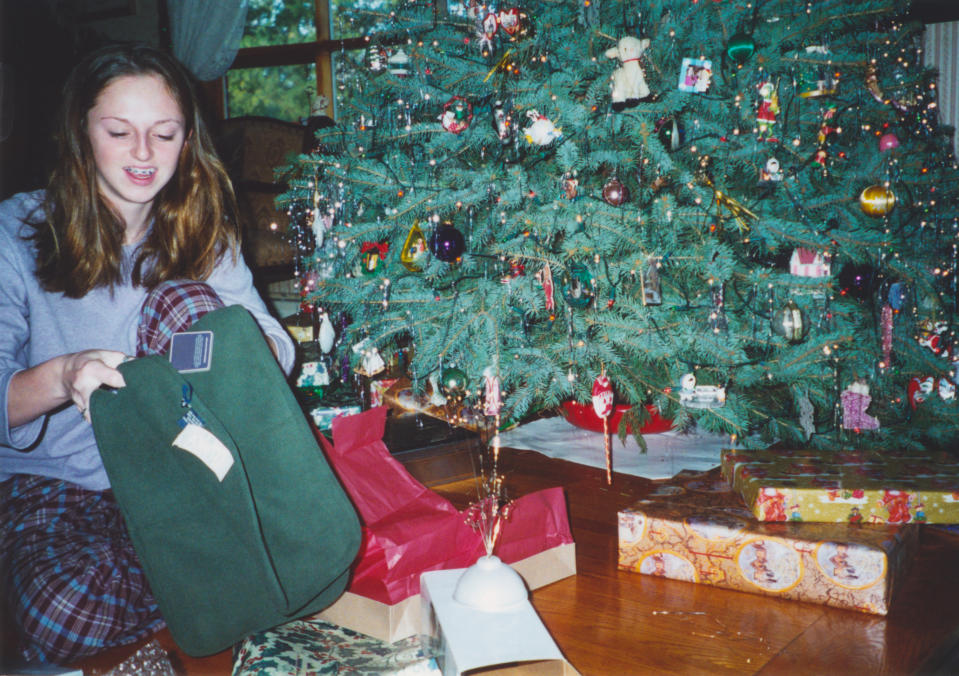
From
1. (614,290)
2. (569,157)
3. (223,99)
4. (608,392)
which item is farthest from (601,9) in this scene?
(223,99)

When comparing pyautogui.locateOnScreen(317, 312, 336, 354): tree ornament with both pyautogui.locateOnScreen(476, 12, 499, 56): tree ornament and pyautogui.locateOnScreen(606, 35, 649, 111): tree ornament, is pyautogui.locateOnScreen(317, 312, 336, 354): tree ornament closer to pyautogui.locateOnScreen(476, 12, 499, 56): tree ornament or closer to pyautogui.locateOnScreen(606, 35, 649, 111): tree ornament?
pyautogui.locateOnScreen(476, 12, 499, 56): tree ornament

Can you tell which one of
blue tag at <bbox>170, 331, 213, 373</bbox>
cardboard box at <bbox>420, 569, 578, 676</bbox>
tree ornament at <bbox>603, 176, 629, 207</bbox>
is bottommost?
cardboard box at <bbox>420, 569, 578, 676</bbox>

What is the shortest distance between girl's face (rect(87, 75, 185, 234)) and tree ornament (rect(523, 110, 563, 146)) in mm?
626

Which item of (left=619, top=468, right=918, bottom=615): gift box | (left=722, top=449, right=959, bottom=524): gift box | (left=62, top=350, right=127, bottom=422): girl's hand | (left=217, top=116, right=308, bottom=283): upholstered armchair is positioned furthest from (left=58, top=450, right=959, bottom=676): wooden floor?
(left=217, top=116, right=308, bottom=283): upholstered armchair

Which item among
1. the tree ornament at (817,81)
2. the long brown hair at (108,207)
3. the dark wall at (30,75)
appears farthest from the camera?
the dark wall at (30,75)

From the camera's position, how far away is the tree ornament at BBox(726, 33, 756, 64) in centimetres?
132

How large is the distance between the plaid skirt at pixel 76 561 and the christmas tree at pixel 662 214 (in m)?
0.55

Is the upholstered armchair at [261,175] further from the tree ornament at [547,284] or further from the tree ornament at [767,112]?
the tree ornament at [767,112]

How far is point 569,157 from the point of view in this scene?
4.49 ft

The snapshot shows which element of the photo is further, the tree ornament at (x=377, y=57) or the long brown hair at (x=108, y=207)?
the tree ornament at (x=377, y=57)

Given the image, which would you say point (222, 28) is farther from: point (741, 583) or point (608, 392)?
point (741, 583)

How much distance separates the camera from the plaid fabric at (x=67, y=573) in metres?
0.92

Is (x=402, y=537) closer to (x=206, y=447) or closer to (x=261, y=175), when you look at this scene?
(x=206, y=447)

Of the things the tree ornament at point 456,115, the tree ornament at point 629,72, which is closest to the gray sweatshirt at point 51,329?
the tree ornament at point 456,115
